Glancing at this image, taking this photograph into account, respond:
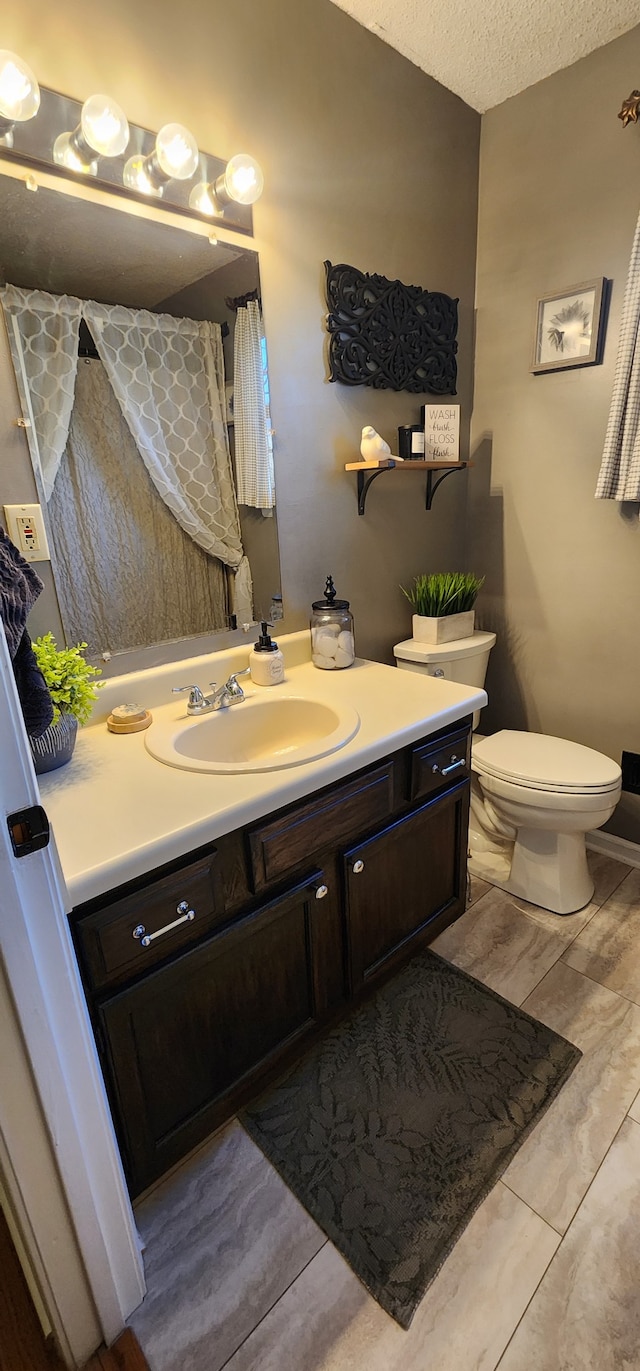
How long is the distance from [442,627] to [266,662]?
2.40ft

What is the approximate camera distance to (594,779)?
1.67 metres

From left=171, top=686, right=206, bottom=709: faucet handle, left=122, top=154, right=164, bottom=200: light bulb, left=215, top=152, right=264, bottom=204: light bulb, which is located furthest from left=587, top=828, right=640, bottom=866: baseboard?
left=122, top=154, right=164, bottom=200: light bulb

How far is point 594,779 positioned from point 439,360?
1.43m

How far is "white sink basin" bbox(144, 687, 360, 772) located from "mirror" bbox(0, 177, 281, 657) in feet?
0.81

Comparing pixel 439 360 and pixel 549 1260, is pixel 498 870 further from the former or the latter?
pixel 439 360

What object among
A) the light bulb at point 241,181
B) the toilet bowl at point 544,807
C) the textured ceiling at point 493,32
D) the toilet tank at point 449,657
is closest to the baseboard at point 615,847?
the toilet bowl at point 544,807

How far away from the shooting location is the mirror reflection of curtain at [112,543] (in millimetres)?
1205

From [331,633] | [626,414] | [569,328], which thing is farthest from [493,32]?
[331,633]

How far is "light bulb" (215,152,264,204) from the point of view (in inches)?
49.9

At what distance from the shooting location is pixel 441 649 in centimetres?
192

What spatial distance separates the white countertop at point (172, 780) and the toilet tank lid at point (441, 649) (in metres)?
0.37

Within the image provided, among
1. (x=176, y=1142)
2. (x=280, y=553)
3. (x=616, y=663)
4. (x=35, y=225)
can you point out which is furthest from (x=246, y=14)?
(x=176, y=1142)

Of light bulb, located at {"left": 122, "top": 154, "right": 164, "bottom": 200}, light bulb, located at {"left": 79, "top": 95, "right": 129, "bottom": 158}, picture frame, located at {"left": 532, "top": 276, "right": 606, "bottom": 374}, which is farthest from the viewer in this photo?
picture frame, located at {"left": 532, "top": 276, "right": 606, "bottom": 374}

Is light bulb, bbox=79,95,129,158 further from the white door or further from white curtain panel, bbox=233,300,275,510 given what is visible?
the white door
